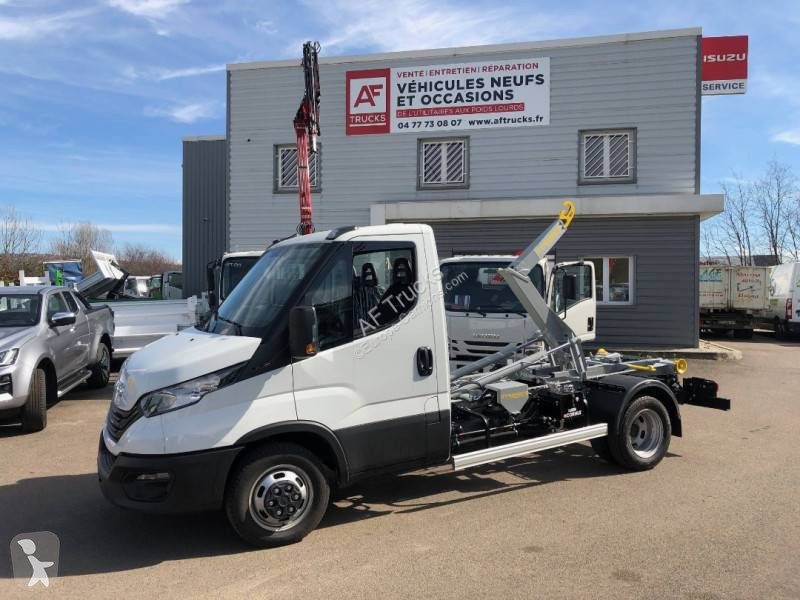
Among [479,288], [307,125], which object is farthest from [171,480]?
[307,125]

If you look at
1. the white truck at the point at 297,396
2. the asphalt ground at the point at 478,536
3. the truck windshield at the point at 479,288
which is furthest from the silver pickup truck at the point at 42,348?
the truck windshield at the point at 479,288

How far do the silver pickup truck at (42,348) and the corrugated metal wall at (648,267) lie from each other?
984 cm

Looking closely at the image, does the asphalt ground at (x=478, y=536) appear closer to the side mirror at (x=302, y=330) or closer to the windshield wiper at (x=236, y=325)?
the side mirror at (x=302, y=330)

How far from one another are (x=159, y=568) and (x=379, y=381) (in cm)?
187

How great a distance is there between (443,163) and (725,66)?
29.4ft

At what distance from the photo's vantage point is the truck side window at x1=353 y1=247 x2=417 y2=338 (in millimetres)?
4516

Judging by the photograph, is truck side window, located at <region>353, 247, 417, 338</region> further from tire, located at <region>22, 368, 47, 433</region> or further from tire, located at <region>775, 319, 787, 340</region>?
tire, located at <region>775, 319, 787, 340</region>

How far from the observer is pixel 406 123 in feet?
53.1

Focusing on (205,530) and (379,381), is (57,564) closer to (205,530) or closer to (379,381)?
(205,530)

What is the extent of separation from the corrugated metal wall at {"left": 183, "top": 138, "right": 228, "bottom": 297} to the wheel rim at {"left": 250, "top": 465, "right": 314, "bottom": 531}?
1698 centimetres

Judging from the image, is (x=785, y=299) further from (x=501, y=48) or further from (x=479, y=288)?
(x=479, y=288)

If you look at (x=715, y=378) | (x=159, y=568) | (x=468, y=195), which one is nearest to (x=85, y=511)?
(x=159, y=568)

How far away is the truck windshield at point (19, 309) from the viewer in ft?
26.4

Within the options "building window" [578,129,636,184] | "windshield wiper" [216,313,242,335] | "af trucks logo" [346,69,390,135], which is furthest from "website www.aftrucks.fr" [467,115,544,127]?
"windshield wiper" [216,313,242,335]
